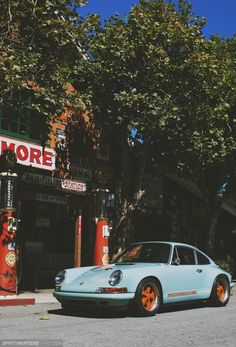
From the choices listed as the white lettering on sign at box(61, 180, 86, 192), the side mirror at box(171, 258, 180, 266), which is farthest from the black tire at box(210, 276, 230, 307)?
the white lettering on sign at box(61, 180, 86, 192)

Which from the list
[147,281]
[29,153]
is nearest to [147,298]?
[147,281]

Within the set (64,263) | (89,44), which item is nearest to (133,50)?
(89,44)

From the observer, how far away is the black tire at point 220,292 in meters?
11.4

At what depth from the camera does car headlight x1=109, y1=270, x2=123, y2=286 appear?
929 cm

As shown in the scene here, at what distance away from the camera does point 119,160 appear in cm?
1908

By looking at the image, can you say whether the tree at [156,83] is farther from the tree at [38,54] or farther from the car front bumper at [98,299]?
the car front bumper at [98,299]

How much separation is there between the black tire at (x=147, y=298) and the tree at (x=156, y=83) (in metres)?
5.23

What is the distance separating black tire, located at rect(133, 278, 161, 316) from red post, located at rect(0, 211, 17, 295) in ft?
13.5

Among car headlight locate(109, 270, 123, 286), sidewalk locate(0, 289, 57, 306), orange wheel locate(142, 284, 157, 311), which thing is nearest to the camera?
car headlight locate(109, 270, 123, 286)

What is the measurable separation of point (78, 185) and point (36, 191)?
1.33 meters

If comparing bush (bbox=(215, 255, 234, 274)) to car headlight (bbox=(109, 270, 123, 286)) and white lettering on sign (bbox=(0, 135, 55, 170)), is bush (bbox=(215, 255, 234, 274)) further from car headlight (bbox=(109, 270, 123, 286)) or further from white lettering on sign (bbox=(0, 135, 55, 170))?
car headlight (bbox=(109, 270, 123, 286))

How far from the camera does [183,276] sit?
10.6 meters

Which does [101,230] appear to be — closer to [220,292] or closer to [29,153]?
[29,153]

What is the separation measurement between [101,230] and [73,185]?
1.64 metres
